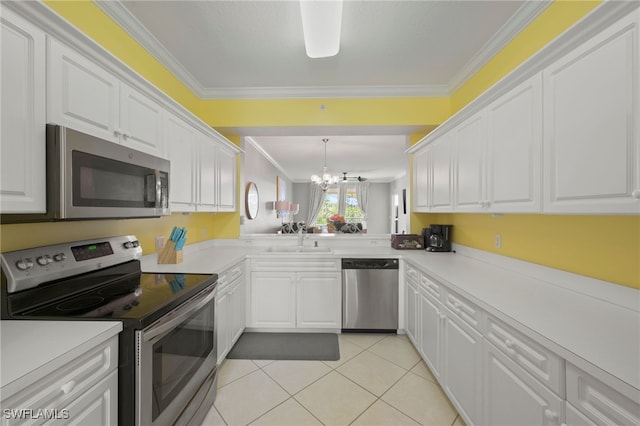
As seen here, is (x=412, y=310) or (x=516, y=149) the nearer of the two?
(x=516, y=149)

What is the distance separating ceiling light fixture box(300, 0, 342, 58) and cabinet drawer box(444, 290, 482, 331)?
1.86 metres

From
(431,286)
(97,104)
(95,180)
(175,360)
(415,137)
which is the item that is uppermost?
Answer: (415,137)

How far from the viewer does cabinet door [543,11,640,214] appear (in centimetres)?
95

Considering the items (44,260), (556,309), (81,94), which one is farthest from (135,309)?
(556,309)

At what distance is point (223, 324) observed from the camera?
7.41 ft

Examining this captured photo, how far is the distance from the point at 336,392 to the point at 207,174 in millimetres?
2252

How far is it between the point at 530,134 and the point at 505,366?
1.20m

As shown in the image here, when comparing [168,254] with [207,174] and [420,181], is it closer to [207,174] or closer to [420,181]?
[207,174]

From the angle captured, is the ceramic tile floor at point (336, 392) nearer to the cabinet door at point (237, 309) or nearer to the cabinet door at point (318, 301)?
the cabinet door at point (237, 309)

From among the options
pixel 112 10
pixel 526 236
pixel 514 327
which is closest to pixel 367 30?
pixel 112 10

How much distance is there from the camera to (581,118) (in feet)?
3.66

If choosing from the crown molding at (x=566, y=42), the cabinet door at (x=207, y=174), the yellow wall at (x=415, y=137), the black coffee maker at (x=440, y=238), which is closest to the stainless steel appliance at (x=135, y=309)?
the yellow wall at (x=415, y=137)

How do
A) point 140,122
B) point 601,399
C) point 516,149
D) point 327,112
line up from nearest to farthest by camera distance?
1. point 601,399
2. point 516,149
3. point 140,122
4. point 327,112

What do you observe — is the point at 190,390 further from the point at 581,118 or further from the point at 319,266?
the point at 581,118
